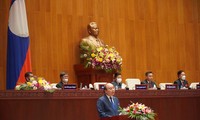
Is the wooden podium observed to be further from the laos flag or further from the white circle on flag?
the white circle on flag

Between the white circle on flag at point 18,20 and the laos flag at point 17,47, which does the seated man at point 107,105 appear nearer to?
the laos flag at point 17,47

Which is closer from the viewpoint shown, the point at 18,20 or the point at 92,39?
the point at 18,20

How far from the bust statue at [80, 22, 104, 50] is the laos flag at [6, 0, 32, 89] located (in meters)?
2.07

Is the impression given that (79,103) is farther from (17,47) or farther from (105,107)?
(17,47)

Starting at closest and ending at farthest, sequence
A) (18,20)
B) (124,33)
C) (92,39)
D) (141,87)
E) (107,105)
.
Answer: (107,105)
(141,87)
(18,20)
(92,39)
(124,33)

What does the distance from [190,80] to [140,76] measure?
2.02 m

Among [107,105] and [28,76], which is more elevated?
[28,76]

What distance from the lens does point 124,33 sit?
1555 centimetres

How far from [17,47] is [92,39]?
264 centimetres

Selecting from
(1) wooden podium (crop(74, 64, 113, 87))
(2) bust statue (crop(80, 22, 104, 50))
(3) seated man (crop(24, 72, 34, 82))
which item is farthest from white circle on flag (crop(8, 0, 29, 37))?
(1) wooden podium (crop(74, 64, 113, 87))

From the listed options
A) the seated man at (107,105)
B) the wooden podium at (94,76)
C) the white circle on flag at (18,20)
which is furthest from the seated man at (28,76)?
the wooden podium at (94,76)

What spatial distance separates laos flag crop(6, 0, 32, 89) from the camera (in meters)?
12.0

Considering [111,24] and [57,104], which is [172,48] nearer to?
[111,24]

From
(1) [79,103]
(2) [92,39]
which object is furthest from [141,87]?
(2) [92,39]
